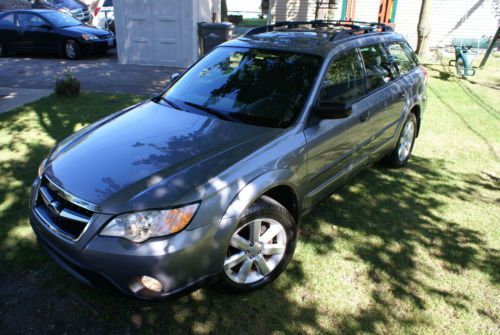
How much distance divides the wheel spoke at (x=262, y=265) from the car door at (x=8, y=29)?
1268 cm

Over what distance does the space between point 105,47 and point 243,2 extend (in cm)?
2620

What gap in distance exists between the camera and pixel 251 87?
3492 millimetres

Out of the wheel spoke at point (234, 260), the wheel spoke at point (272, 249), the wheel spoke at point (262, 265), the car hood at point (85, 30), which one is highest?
the car hood at point (85, 30)

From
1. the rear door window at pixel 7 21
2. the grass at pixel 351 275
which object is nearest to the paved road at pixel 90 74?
the rear door window at pixel 7 21

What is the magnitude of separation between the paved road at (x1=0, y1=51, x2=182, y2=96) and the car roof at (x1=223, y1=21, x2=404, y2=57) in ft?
16.4

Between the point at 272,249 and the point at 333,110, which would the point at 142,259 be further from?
the point at 333,110

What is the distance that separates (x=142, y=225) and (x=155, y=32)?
32.3 ft

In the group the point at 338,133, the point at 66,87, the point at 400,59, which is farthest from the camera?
the point at 66,87

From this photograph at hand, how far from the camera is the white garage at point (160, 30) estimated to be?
1070cm

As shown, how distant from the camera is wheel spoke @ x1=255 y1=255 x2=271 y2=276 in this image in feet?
9.53

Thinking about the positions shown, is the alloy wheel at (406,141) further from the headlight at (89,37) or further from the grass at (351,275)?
the headlight at (89,37)

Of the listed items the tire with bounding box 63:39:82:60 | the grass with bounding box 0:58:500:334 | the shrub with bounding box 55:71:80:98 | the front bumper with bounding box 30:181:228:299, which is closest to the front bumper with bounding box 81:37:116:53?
the tire with bounding box 63:39:82:60

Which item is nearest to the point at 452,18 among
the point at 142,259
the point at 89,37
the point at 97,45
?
Result: the point at 97,45

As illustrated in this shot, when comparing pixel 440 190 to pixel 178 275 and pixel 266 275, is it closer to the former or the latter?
pixel 266 275
